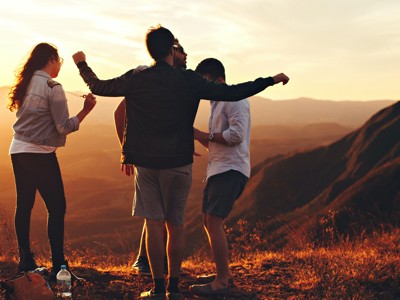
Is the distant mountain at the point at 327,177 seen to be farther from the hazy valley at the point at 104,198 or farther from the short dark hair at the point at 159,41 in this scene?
the short dark hair at the point at 159,41

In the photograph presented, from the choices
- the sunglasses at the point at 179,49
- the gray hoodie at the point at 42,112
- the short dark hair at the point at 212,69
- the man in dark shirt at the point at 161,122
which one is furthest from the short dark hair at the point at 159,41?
the sunglasses at the point at 179,49

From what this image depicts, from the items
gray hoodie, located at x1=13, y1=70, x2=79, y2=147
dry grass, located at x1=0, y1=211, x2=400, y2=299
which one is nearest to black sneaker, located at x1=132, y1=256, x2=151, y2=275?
dry grass, located at x1=0, y1=211, x2=400, y2=299

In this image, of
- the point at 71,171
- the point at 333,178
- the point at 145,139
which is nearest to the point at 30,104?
the point at 145,139

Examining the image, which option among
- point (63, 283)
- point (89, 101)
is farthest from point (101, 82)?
point (63, 283)

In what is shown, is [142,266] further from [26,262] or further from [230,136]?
[230,136]

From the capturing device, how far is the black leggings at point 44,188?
4828mm

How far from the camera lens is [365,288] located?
5.22m

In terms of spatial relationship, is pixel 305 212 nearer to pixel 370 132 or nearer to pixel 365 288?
pixel 370 132

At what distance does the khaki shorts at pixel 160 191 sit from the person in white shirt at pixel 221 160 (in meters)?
0.56

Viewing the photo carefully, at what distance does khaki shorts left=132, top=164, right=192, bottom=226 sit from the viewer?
4254 millimetres

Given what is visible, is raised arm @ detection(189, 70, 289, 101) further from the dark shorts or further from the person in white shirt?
the dark shorts

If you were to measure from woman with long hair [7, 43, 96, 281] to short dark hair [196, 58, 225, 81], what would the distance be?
0.97 metres

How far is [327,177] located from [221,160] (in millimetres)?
33816

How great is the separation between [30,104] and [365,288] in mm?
3486
